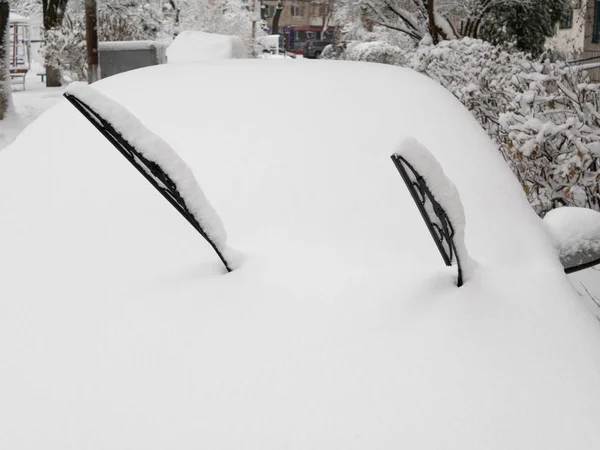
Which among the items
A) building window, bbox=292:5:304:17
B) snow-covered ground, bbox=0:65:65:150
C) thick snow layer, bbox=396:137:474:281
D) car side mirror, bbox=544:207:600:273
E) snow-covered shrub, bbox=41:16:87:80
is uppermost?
building window, bbox=292:5:304:17

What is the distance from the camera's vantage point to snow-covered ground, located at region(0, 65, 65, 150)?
12.4 metres

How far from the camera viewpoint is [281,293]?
1.66 metres

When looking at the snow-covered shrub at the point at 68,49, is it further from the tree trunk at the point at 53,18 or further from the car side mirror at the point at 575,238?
the car side mirror at the point at 575,238

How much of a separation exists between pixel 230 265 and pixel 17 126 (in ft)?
40.2

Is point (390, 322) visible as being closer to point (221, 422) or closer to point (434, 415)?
point (434, 415)

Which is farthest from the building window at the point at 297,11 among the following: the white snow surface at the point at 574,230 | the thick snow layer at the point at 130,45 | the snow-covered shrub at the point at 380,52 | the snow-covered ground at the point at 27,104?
the white snow surface at the point at 574,230

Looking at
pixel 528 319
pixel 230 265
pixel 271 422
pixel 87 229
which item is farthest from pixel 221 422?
pixel 87 229

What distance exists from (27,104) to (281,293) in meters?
17.4

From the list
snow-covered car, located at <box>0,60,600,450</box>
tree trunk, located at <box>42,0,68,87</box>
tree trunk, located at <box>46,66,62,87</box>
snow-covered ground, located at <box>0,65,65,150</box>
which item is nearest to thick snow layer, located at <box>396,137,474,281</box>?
snow-covered car, located at <box>0,60,600,450</box>

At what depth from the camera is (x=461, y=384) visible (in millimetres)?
→ 1409

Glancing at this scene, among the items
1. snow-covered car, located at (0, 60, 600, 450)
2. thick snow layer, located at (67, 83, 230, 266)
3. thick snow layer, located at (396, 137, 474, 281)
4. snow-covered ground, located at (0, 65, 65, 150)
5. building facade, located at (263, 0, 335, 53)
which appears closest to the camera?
snow-covered car, located at (0, 60, 600, 450)

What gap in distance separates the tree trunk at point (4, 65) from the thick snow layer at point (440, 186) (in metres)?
12.8

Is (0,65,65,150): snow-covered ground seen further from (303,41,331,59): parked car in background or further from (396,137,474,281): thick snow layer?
(303,41,331,59): parked car in background

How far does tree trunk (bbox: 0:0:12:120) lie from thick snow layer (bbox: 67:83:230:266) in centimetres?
1243
